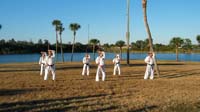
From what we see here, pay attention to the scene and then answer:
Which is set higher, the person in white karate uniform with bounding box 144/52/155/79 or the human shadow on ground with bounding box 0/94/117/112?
the person in white karate uniform with bounding box 144/52/155/79

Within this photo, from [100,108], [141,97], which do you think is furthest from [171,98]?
[100,108]

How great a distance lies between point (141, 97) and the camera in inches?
656

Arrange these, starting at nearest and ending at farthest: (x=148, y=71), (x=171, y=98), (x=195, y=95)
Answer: (x=171, y=98) → (x=195, y=95) → (x=148, y=71)

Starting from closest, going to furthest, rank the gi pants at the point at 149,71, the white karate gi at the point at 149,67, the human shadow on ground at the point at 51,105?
1. the human shadow on ground at the point at 51,105
2. the white karate gi at the point at 149,67
3. the gi pants at the point at 149,71

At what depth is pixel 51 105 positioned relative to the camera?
14.2 meters

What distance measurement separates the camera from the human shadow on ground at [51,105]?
13.3 metres

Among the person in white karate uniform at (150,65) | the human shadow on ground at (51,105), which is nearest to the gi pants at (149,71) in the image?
the person in white karate uniform at (150,65)

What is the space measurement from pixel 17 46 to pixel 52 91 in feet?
557

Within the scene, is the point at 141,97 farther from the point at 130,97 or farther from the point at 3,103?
the point at 3,103

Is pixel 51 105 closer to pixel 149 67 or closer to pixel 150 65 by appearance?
pixel 150 65

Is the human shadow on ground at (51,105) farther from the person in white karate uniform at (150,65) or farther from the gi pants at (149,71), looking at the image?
the gi pants at (149,71)

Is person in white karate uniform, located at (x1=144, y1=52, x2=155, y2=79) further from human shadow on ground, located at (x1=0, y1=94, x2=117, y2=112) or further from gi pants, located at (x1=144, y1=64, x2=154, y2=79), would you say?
human shadow on ground, located at (x1=0, y1=94, x2=117, y2=112)

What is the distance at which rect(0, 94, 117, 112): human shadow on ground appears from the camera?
13.3 metres

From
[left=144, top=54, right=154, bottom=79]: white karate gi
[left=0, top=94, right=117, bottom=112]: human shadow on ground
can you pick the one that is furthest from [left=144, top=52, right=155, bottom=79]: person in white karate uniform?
[left=0, top=94, right=117, bottom=112]: human shadow on ground
